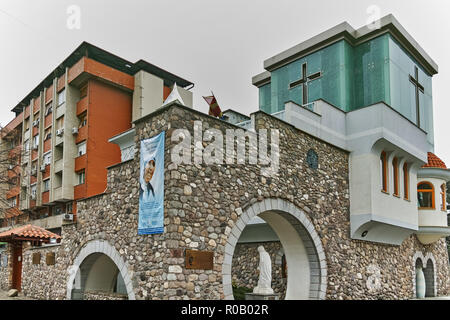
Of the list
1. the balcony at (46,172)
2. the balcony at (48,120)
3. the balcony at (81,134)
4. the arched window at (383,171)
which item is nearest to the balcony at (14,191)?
the balcony at (46,172)

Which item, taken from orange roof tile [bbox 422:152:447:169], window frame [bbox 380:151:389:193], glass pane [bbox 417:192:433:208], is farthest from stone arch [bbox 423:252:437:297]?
window frame [bbox 380:151:389:193]

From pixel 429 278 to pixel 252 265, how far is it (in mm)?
8479

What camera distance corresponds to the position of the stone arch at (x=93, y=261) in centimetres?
1023

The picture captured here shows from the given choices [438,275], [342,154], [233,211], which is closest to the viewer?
[233,211]

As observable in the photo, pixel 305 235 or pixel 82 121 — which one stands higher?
pixel 82 121

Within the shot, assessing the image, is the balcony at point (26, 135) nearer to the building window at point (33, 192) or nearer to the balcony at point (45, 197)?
the building window at point (33, 192)

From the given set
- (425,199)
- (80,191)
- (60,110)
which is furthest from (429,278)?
(60,110)

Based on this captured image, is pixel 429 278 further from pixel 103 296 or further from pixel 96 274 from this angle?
pixel 103 296

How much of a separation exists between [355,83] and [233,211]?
9026 mm

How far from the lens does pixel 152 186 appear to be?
9.93 metres

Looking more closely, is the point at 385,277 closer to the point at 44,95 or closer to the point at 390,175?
the point at 390,175

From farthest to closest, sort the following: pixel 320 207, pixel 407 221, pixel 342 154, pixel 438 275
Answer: pixel 438 275 < pixel 407 221 < pixel 342 154 < pixel 320 207

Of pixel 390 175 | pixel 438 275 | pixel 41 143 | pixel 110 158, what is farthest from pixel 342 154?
pixel 41 143

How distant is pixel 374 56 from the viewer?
16.5 meters
